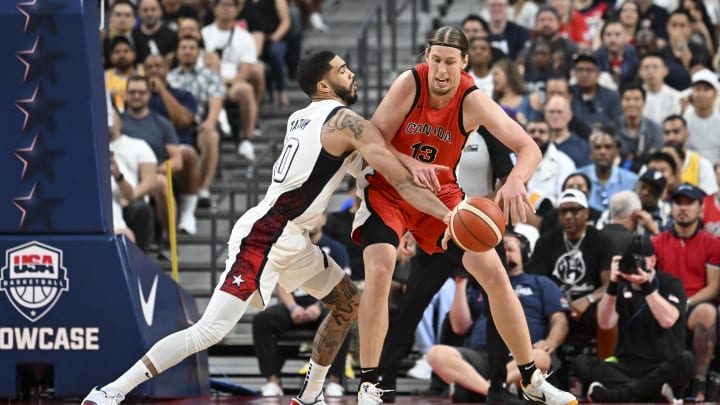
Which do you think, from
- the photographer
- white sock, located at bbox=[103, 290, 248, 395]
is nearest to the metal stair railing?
the photographer

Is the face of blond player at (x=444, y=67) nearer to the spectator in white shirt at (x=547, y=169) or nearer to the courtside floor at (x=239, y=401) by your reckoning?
the courtside floor at (x=239, y=401)

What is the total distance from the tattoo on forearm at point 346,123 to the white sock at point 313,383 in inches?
60.9

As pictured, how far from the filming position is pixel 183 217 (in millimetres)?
14438

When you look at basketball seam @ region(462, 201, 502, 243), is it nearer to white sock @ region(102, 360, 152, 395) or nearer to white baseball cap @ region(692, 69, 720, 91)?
white sock @ region(102, 360, 152, 395)

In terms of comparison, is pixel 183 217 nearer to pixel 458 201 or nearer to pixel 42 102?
pixel 42 102

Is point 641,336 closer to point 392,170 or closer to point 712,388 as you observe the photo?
point 712,388

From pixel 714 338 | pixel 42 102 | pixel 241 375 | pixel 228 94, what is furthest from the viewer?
pixel 228 94

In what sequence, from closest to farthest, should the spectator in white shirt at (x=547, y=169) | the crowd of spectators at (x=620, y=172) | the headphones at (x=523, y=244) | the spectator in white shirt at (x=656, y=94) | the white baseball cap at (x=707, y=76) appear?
the crowd of spectators at (x=620, y=172)
the headphones at (x=523, y=244)
the spectator in white shirt at (x=547, y=169)
the spectator in white shirt at (x=656, y=94)
the white baseball cap at (x=707, y=76)

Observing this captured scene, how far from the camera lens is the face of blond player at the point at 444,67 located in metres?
8.27

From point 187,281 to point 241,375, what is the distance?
166 cm

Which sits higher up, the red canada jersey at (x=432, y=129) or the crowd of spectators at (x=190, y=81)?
the red canada jersey at (x=432, y=129)

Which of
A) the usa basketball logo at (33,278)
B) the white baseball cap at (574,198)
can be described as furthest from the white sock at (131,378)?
the white baseball cap at (574,198)

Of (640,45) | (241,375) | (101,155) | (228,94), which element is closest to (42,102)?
(101,155)

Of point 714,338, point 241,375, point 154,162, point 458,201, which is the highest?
point 458,201
